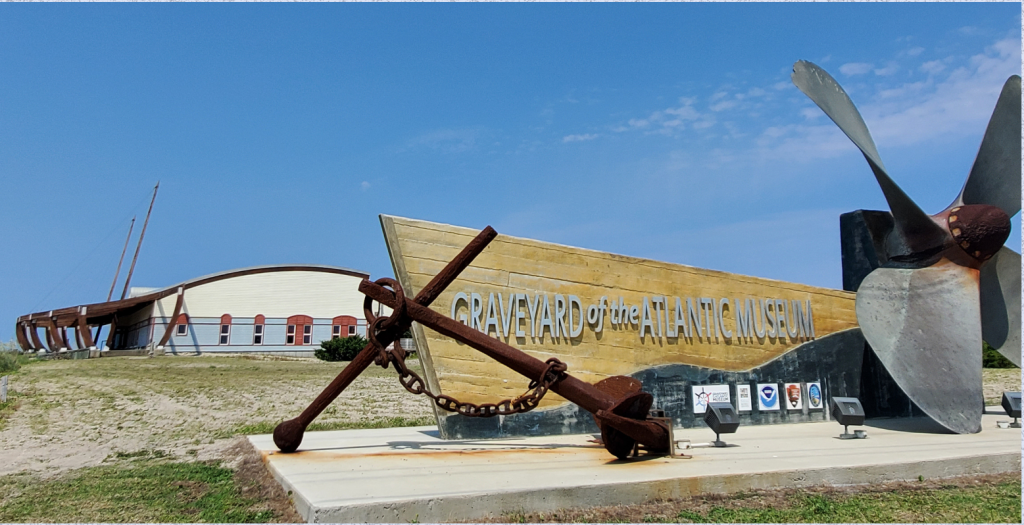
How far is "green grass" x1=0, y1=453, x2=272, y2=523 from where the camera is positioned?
5.37 m

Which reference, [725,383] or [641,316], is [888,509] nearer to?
[641,316]

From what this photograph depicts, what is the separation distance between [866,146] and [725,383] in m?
4.20

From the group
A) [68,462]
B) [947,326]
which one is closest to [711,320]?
[947,326]

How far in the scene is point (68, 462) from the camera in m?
8.77

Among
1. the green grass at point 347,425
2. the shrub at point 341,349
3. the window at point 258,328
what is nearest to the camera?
the green grass at point 347,425

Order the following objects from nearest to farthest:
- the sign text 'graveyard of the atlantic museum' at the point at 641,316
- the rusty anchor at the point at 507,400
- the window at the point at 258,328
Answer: the rusty anchor at the point at 507,400
the sign text 'graveyard of the atlantic museum' at the point at 641,316
the window at the point at 258,328

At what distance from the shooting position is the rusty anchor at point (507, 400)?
6.52 meters

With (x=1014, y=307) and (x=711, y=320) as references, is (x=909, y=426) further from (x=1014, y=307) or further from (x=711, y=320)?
(x=711, y=320)

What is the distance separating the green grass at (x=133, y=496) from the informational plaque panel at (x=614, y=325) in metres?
3.10

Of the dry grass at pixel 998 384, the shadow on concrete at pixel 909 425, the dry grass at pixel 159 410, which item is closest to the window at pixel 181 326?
the dry grass at pixel 159 410

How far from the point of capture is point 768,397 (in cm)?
1138

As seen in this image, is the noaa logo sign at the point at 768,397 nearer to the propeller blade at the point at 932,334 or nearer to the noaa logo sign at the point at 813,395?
the noaa logo sign at the point at 813,395

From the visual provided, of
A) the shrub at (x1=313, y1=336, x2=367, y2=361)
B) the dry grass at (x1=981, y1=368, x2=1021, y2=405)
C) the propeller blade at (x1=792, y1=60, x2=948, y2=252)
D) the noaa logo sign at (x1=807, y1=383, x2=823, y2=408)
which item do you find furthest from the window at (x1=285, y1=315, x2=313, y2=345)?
the propeller blade at (x1=792, y1=60, x2=948, y2=252)

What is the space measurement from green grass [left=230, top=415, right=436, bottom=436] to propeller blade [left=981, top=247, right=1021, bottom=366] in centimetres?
955
